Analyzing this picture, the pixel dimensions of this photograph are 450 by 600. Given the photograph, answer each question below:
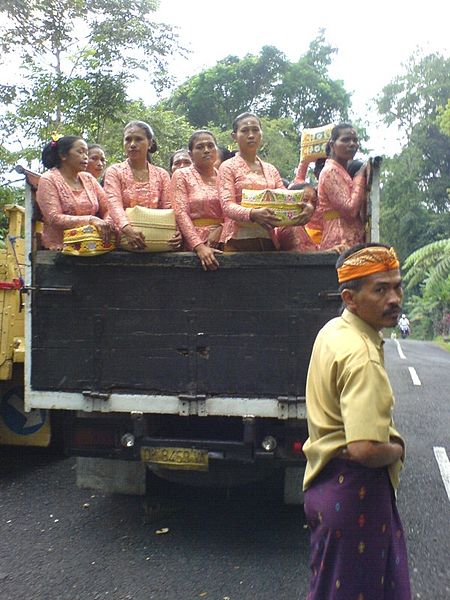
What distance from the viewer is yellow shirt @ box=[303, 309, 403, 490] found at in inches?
75.3

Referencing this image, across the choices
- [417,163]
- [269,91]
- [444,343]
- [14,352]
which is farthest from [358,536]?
[417,163]

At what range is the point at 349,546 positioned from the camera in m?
2.03

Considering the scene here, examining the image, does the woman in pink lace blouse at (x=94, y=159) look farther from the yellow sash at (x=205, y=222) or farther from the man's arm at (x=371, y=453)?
the man's arm at (x=371, y=453)

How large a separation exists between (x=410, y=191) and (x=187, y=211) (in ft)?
106

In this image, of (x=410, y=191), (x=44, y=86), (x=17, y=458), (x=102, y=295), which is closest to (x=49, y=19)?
(x=44, y=86)

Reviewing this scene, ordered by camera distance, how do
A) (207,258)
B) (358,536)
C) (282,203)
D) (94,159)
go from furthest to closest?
(94,159) → (207,258) → (282,203) → (358,536)

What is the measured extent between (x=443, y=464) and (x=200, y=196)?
11.5 feet

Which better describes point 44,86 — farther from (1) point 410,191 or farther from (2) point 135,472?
(1) point 410,191

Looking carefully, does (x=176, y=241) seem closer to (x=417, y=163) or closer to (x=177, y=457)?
(x=177, y=457)

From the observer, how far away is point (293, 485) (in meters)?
4.02

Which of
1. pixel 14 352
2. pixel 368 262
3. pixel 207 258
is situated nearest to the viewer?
pixel 368 262

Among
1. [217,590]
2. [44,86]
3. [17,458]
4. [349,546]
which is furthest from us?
[44,86]

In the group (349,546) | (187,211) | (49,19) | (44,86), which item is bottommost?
(349,546)

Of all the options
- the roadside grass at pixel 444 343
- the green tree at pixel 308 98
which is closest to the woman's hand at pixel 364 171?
the roadside grass at pixel 444 343
